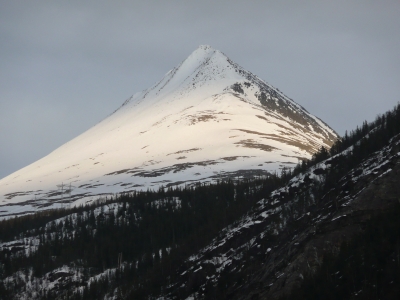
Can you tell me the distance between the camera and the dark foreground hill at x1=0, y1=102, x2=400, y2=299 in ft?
184

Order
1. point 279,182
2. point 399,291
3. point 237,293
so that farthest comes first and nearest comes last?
1. point 279,182
2. point 237,293
3. point 399,291

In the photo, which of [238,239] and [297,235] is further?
[238,239]

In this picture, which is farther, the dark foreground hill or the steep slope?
the steep slope

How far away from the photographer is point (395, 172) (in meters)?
65.6

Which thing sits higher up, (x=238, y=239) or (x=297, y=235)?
(x=297, y=235)

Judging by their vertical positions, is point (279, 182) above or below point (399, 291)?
above

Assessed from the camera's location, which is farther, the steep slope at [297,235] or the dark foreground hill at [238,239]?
the steep slope at [297,235]

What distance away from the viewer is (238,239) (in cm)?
8744

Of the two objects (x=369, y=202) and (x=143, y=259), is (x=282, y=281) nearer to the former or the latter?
(x=369, y=202)

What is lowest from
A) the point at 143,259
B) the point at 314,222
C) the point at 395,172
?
the point at 143,259

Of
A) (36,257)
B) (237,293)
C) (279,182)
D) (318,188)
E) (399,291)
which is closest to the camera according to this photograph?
(399,291)

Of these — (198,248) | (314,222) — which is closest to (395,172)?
(314,222)

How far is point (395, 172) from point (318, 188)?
21.7 meters

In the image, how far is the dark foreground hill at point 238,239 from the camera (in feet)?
184
